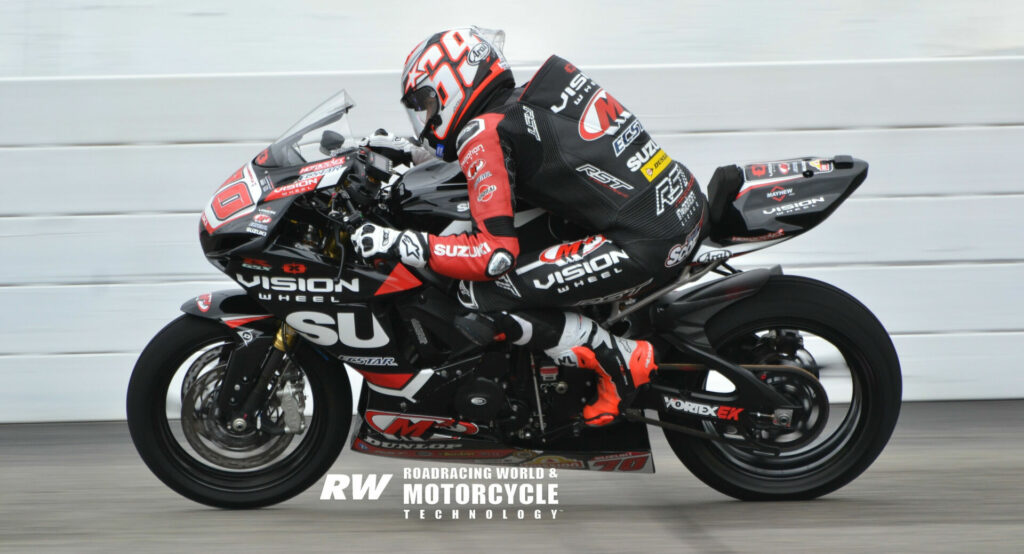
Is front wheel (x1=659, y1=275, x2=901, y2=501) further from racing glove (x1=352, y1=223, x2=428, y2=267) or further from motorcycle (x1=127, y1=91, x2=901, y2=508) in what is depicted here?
racing glove (x1=352, y1=223, x2=428, y2=267)

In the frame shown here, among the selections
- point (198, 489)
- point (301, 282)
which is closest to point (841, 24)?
point (301, 282)

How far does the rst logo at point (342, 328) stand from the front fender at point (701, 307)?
101cm

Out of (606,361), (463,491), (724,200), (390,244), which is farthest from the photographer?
(463,491)

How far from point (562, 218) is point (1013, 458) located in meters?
2.41

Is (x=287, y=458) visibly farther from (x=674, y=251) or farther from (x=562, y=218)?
(x=674, y=251)

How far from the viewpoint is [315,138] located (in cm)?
406

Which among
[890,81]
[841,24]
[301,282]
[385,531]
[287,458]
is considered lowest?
[385,531]

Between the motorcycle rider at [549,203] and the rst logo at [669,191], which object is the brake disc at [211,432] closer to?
the motorcycle rider at [549,203]

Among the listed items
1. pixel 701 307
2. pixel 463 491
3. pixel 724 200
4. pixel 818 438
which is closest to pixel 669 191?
pixel 724 200

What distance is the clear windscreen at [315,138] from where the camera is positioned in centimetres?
399

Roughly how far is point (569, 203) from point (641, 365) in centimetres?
64

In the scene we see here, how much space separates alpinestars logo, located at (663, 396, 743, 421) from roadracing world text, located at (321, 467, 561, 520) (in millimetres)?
607

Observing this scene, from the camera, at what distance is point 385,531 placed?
160 inches

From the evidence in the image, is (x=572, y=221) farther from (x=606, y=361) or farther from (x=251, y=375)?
(x=251, y=375)
